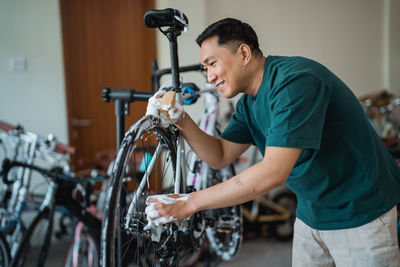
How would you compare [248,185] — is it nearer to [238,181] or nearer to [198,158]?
[238,181]

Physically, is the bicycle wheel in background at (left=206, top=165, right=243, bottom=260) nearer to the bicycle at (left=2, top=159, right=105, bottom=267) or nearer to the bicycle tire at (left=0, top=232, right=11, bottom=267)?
the bicycle at (left=2, top=159, right=105, bottom=267)

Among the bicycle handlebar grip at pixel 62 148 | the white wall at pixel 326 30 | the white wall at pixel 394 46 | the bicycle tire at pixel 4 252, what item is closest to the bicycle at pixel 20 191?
the bicycle handlebar grip at pixel 62 148

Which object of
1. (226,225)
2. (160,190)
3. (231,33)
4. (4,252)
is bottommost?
(4,252)

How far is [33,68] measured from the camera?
295 centimetres

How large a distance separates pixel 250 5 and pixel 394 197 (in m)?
2.59

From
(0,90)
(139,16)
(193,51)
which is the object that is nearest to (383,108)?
(193,51)

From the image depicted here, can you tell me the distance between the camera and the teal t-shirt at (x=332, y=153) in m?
0.95

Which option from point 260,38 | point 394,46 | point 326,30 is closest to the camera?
point 260,38

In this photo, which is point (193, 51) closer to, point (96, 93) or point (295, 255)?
point (96, 93)

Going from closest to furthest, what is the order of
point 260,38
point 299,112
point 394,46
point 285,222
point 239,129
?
point 299,112
point 239,129
point 285,222
point 260,38
point 394,46

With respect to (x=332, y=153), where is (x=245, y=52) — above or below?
above

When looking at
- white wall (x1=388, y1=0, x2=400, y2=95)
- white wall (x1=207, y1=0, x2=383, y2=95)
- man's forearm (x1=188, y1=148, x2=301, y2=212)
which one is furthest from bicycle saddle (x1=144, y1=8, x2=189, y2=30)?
white wall (x1=388, y1=0, x2=400, y2=95)

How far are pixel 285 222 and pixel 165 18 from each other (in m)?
2.41

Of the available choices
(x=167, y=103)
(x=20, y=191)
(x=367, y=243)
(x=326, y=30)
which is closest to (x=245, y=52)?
Answer: (x=167, y=103)
